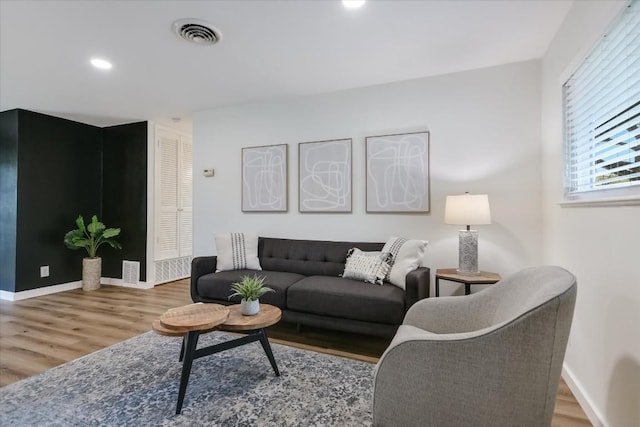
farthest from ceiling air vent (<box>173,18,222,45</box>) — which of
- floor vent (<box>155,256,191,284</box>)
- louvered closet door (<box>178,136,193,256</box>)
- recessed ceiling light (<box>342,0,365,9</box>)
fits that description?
floor vent (<box>155,256,191,284</box>)

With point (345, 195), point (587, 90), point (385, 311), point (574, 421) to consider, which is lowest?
point (574, 421)

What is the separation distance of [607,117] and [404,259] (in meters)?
1.58

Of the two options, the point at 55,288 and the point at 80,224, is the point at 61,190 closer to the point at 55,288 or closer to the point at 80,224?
the point at 80,224

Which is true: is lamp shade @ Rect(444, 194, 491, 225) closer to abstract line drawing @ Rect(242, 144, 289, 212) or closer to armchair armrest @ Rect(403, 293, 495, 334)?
armchair armrest @ Rect(403, 293, 495, 334)

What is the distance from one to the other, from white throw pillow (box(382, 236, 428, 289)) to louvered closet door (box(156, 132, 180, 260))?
368 centimetres

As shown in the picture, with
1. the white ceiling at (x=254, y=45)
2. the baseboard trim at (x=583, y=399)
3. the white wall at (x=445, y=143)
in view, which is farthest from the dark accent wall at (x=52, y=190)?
the baseboard trim at (x=583, y=399)

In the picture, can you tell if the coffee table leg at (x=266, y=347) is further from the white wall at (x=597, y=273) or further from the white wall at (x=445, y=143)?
the white wall at (x=597, y=273)

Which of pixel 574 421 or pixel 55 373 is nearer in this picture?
pixel 574 421

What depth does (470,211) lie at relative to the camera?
8.51ft

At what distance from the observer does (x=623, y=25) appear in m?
1.49

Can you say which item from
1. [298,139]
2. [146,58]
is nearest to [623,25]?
[298,139]

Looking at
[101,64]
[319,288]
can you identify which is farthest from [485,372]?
[101,64]

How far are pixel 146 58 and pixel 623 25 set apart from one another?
3.22 metres

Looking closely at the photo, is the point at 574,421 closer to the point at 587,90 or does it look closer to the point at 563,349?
the point at 563,349
